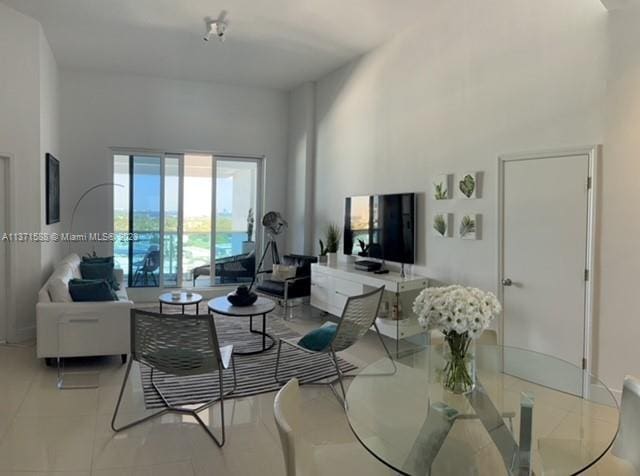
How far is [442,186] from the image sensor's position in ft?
15.2

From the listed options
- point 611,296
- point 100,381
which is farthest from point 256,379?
point 611,296

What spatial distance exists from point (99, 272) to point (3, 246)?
44.9 inches

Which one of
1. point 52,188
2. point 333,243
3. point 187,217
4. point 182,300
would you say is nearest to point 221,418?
point 182,300

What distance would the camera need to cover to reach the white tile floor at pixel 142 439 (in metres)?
2.57

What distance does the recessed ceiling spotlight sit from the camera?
15.8ft

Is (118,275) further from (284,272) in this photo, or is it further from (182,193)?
(284,272)

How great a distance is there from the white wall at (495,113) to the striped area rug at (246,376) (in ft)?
5.22

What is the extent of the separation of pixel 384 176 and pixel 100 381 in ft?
12.2

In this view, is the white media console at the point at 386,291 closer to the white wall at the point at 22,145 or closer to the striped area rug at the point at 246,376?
the striped area rug at the point at 246,376

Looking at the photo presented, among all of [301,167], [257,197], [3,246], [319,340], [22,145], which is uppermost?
[301,167]

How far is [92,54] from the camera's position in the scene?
5.94 meters

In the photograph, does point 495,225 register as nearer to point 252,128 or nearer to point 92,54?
point 252,128

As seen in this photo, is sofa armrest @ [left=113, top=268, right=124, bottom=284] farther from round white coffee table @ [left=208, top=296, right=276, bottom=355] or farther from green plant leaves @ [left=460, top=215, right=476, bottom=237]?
green plant leaves @ [left=460, top=215, right=476, bottom=237]

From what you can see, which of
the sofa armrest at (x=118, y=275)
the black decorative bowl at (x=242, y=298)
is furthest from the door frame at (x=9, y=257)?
the black decorative bowl at (x=242, y=298)
